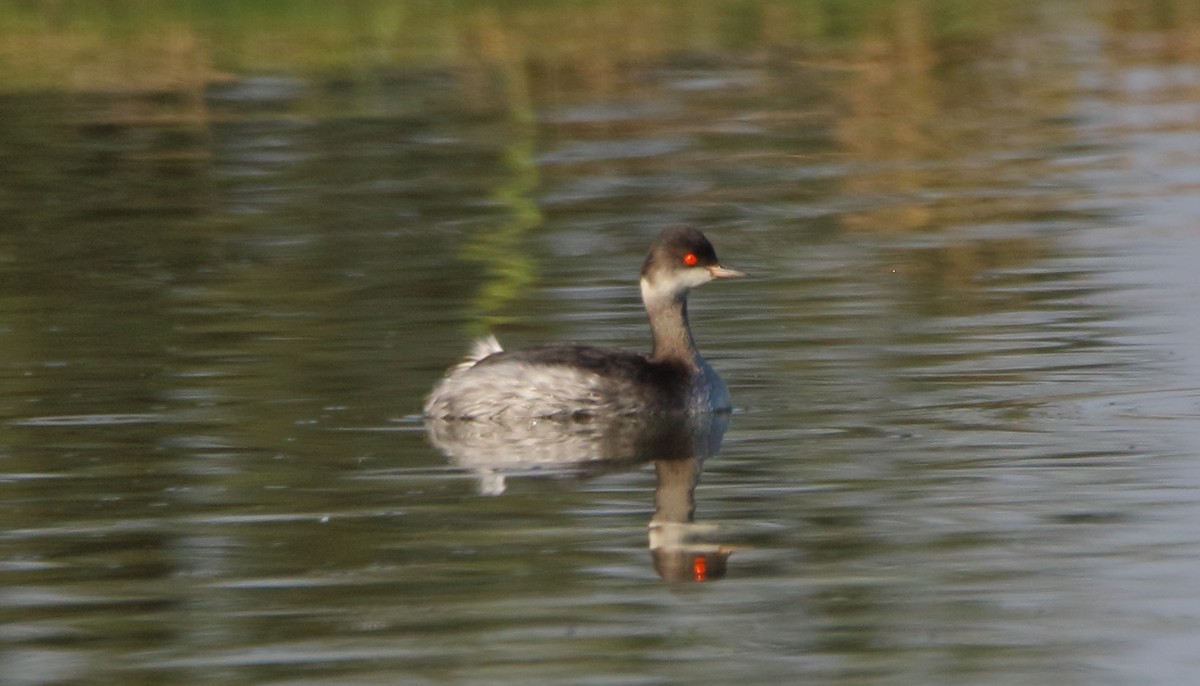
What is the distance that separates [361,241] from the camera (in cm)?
1711

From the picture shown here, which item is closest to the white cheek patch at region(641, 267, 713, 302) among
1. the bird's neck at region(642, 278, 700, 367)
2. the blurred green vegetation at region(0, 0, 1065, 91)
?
the bird's neck at region(642, 278, 700, 367)

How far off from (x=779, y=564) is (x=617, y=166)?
41.4 feet

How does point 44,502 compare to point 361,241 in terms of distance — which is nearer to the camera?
point 44,502

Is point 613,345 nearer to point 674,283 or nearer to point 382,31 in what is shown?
point 674,283

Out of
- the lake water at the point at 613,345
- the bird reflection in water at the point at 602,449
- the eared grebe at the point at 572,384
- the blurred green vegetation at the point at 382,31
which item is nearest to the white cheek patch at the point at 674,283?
the eared grebe at the point at 572,384

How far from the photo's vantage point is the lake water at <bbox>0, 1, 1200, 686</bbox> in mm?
7680

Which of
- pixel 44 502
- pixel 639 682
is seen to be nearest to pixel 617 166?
pixel 44 502

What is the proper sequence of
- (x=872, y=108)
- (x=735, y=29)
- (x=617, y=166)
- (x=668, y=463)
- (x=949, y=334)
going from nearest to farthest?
(x=668, y=463), (x=949, y=334), (x=617, y=166), (x=872, y=108), (x=735, y=29)

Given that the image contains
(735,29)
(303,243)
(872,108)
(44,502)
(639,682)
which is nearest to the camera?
(639,682)

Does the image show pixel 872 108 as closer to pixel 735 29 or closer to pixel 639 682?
pixel 735 29

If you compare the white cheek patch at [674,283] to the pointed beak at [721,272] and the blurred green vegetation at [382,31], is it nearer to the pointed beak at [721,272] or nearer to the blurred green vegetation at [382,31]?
the pointed beak at [721,272]

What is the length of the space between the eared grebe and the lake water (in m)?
0.21

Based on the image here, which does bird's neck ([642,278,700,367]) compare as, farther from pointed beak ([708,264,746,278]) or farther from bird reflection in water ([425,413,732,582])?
bird reflection in water ([425,413,732,582])

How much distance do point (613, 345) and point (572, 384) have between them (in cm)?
181
